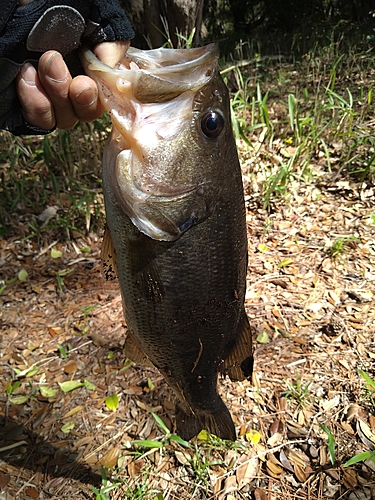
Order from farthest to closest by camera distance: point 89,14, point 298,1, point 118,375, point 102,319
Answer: point 298,1 < point 102,319 < point 118,375 < point 89,14

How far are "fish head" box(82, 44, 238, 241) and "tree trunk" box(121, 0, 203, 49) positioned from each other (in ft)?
11.5

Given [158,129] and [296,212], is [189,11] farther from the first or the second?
[158,129]

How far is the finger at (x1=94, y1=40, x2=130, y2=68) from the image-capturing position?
1322mm

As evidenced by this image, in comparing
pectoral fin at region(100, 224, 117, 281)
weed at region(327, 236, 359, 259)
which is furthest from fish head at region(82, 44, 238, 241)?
weed at region(327, 236, 359, 259)

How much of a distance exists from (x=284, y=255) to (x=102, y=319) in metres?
1.49

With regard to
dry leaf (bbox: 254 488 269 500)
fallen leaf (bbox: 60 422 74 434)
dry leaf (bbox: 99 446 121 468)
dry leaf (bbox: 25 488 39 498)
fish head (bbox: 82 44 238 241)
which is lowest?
dry leaf (bbox: 254 488 269 500)

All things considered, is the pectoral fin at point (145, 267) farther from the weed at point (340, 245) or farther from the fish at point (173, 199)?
the weed at point (340, 245)

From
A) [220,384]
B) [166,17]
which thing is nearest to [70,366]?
[220,384]

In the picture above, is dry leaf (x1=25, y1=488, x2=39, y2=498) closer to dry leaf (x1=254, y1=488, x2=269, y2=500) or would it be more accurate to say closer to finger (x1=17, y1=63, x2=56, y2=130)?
dry leaf (x1=254, y1=488, x2=269, y2=500)

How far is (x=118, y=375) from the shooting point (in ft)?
8.48

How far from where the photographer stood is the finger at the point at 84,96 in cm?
135

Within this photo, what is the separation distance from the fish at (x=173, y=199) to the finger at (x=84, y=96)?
0.17ft

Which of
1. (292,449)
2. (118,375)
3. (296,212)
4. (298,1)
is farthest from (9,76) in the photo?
(298,1)

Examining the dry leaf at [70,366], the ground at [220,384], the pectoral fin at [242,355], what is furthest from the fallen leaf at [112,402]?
the pectoral fin at [242,355]
